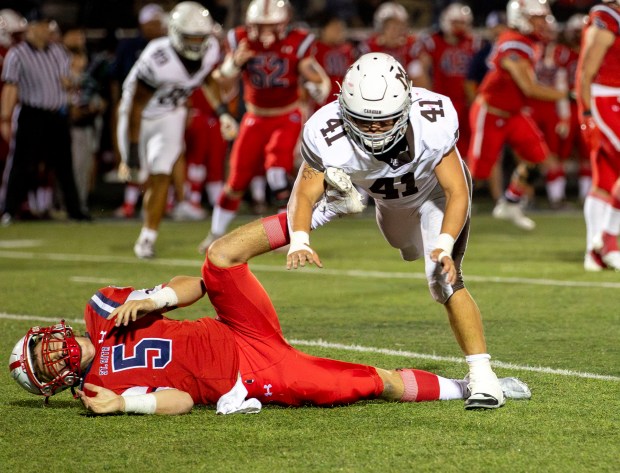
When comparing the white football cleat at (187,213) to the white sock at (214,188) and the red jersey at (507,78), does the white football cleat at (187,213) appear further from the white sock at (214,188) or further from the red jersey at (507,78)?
the red jersey at (507,78)

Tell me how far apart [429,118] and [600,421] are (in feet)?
4.15

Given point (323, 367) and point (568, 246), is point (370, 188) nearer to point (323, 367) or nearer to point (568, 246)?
point (323, 367)

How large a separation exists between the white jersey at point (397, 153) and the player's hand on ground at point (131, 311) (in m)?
0.82

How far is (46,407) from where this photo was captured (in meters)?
4.60

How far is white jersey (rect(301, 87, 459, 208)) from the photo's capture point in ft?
14.9

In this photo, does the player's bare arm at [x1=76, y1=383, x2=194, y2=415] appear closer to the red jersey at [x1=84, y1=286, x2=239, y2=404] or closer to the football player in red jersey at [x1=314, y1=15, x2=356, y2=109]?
the red jersey at [x1=84, y1=286, x2=239, y2=404]

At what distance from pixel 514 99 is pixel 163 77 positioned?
11.1 feet

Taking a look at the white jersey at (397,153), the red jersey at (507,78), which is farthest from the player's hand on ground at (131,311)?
the red jersey at (507,78)

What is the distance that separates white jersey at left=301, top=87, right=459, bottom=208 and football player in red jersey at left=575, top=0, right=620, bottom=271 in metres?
3.78

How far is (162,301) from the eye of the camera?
450cm

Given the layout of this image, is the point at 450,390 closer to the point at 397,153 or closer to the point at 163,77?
the point at 397,153

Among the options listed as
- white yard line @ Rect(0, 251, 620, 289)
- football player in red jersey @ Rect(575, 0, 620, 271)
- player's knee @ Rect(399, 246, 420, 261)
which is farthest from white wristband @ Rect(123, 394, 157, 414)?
football player in red jersey @ Rect(575, 0, 620, 271)

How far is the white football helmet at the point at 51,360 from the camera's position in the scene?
4.27m

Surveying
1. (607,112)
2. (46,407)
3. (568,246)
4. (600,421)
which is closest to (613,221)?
(607,112)
